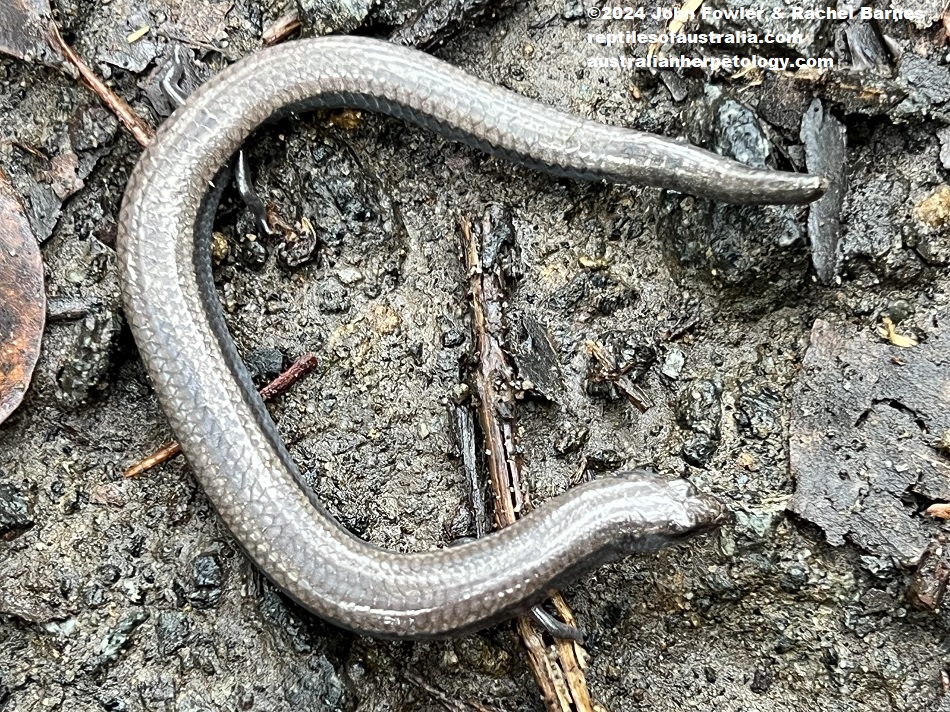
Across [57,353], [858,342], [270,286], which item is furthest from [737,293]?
[57,353]

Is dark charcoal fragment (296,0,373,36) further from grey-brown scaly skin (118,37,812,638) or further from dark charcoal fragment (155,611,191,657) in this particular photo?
dark charcoal fragment (155,611,191,657)


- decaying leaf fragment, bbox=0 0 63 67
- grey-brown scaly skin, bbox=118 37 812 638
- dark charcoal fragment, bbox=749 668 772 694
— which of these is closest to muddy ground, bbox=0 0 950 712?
dark charcoal fragment, bbox=749 668 772 694

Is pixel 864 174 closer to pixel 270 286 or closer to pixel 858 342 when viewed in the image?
pixel 858 342

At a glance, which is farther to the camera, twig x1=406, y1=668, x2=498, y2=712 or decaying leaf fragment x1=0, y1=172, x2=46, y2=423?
twig x1=406, y1=668, x2=498, y2=712

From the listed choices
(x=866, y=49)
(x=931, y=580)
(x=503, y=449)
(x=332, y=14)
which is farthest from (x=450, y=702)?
(x=866, y=49)

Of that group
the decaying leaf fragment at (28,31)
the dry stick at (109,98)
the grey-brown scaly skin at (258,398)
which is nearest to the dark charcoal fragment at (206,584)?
the grey-brown scaly skin at (258,398)

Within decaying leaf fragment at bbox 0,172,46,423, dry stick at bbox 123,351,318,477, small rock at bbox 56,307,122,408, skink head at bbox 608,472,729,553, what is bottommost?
skink head at bbox 608,472,729,553

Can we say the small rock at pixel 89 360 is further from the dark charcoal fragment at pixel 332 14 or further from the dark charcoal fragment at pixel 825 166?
the dark charcoal fragment at pixel 825 166
